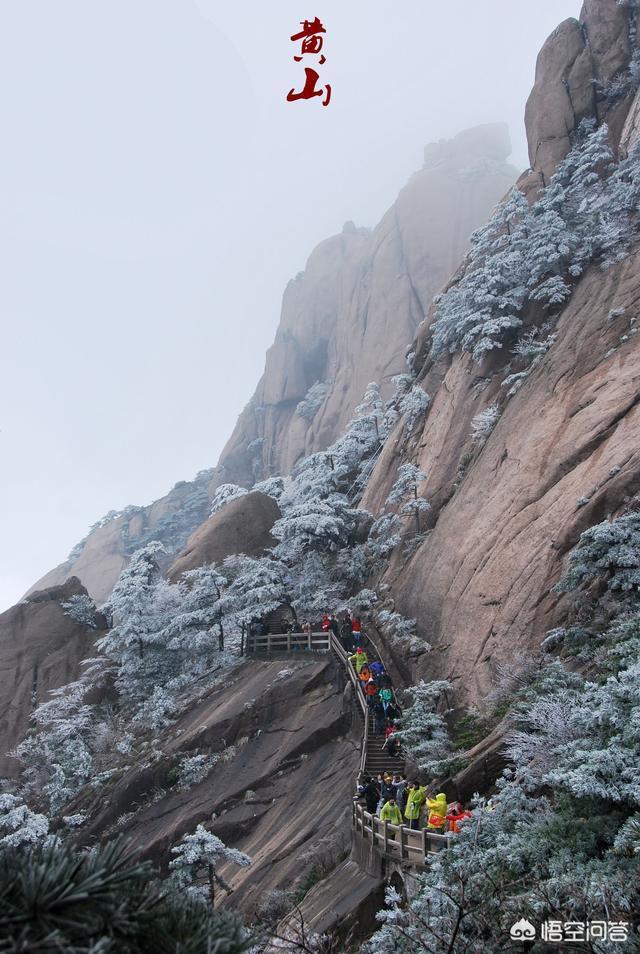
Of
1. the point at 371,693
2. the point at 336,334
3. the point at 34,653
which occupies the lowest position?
the point at 371,693

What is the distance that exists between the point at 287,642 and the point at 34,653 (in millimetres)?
16715

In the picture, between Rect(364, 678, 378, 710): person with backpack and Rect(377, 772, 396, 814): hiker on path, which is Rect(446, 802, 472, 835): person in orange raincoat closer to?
Rect(377, 772, 396, 814): hiker on path

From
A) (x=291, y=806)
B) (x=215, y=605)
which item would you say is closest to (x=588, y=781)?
(x=291, y=806)

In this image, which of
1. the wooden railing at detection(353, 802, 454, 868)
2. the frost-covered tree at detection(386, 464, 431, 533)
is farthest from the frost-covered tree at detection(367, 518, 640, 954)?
the frost-covered tree at detection(386, 464, 431, 533)

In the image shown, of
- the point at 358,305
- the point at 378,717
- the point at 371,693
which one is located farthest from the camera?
the point at 358,305

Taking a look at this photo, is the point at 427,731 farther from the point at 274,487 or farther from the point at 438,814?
the point at 274,487

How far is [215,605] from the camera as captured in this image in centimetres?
2989

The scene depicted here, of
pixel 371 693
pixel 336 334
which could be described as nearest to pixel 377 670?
pixel 371 693

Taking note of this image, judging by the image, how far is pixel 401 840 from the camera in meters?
13.1

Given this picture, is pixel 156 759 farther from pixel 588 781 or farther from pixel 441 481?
pixel 588 781

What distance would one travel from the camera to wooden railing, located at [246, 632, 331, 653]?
85.0ft

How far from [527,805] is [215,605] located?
21110 mm

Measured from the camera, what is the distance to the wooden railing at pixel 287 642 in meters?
25.9

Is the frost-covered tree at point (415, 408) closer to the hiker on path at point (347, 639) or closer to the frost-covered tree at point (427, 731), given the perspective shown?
the hiker on path at point (347, 639)
